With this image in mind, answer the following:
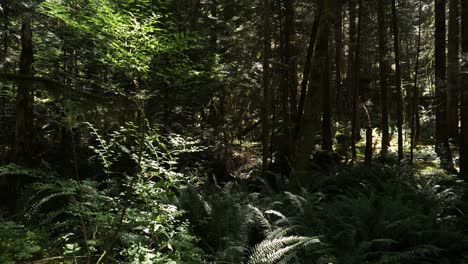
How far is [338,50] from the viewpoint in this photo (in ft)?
54.4

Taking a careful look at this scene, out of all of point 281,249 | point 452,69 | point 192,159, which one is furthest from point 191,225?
point 452,69

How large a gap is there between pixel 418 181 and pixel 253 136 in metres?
10.3

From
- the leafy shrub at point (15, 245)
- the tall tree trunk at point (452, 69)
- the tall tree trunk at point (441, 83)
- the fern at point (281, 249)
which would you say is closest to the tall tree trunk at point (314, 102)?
the fern at point (281, 249)

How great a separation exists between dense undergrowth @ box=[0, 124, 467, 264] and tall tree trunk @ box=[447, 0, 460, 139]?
15.6ft

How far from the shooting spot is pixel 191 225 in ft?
19.7

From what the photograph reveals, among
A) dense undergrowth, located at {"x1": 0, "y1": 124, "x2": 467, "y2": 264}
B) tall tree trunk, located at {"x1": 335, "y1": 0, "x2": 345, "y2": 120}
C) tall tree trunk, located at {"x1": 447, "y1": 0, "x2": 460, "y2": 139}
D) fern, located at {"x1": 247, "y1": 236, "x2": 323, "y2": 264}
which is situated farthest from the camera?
tall tree trunk, located at {"x1": 335, "y1": 0, "x2": 345, "y2": 120}

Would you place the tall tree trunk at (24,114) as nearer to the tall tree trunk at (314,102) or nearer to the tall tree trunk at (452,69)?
the tall tree trunk at (314,102)

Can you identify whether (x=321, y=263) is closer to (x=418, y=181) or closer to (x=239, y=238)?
(x=239, y=238)

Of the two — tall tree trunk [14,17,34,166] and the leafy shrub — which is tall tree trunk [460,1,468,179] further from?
tall tree trunk [14,17,34,166]

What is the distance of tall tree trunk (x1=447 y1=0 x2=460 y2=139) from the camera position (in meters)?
11.9

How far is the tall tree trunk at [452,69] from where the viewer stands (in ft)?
39.0

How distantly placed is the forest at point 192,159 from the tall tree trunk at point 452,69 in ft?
0.26

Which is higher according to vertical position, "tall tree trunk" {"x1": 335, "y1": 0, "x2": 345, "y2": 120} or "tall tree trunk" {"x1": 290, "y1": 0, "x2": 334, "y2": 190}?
"tall tree trunk" {"x1": 335, "y1": 0, "x2": 345, "y2": 120}

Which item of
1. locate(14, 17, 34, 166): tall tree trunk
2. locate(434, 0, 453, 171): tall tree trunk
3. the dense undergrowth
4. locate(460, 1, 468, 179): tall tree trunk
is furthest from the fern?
locate(434, 0, 453, 171): tall tree trunk
